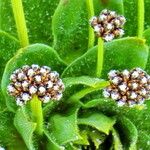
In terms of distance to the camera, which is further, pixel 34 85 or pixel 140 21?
pixel 140 21

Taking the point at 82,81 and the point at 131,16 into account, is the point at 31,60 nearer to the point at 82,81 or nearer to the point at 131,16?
the point at 82,81

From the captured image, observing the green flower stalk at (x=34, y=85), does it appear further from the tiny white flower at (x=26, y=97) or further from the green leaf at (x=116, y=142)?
the green leaf at (x=116, y=142)

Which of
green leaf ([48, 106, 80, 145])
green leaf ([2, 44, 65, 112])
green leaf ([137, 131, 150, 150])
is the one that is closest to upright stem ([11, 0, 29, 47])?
green leaf ([2, 44, 65, 112])

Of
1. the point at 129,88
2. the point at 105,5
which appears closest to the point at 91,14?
the point at 105,5

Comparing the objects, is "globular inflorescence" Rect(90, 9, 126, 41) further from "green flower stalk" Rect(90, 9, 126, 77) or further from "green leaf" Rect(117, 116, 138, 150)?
"green leaf" Rect(117, 116, 138, 150)

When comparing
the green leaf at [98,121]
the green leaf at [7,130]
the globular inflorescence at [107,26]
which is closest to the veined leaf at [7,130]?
the green leaf at [7,130]

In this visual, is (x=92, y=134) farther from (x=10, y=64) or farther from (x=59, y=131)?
(x=10, y=64)

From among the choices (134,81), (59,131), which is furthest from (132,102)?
(59,131)
